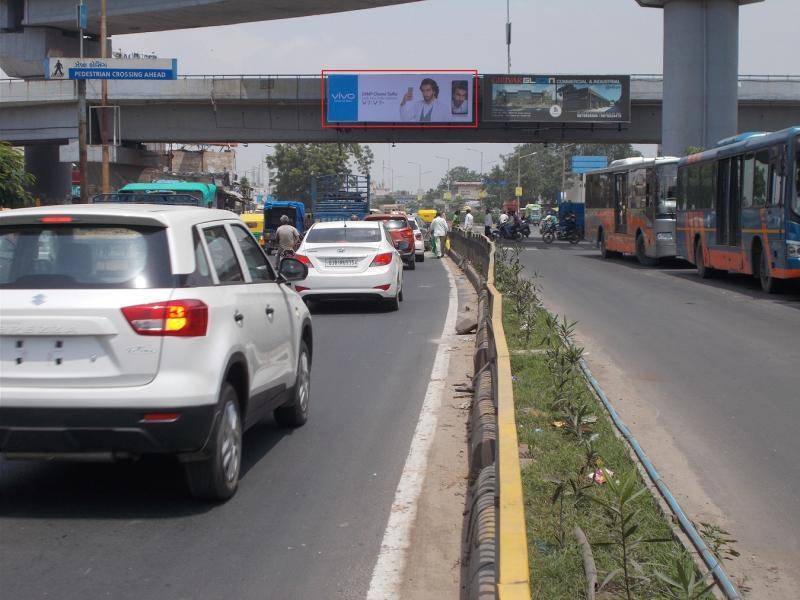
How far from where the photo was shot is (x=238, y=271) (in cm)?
695

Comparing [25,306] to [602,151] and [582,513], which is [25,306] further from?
[602,151]

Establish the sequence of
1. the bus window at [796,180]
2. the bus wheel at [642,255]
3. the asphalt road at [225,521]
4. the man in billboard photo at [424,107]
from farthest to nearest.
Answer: the man in billboard photo at [424,107], the bus wheel at [642,255], the bus window at [796,180], the asphalt road at [225,521]

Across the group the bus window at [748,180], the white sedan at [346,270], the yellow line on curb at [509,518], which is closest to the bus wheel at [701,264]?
the bus window at [748,180]

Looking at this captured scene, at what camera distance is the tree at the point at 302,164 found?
10112 centimetres

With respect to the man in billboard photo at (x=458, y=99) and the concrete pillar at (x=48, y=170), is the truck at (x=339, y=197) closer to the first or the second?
the man in billboard photo at (x=458, y=99)

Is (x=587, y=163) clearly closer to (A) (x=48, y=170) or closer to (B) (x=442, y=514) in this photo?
(A) (x=48, y=170)

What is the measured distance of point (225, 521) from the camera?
5980 millimetres

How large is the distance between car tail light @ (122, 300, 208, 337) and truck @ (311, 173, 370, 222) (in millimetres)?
38202

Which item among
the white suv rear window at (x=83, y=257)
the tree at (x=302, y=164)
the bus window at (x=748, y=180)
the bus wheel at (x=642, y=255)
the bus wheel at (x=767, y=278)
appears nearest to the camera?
the white suv rear window at (x=83, y=257)

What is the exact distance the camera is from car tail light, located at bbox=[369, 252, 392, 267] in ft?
57.3

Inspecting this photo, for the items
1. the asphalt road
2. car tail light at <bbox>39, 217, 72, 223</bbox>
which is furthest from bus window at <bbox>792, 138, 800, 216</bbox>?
car tail light at <bbox>39, 217, 72, 223</bbox>

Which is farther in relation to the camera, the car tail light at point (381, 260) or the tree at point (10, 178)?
the tree at point (10, 178)

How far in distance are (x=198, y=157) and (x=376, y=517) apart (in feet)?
299

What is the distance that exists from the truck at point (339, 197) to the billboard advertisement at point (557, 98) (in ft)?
22.7
